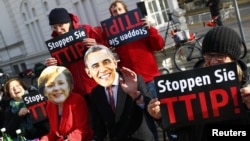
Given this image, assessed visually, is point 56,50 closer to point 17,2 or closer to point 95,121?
point 95,121

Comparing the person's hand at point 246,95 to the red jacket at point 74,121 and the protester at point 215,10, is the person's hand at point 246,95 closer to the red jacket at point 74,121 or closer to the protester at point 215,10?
the red jacket at point 74,121

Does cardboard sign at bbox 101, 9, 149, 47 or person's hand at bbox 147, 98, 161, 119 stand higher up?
cardboard sign at bbox 101, 9, 149, 47

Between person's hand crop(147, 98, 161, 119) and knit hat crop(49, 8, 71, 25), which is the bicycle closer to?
knit hat crop(49, 8, 71, 25)

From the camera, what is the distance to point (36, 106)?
11.4 feet

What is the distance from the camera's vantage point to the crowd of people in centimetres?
207

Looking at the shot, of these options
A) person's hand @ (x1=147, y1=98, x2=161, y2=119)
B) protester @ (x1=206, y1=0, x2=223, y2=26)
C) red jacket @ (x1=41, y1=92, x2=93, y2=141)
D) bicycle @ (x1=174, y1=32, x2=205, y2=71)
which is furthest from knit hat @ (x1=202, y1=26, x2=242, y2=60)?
protester @ (x1=206, y1=0, x2=223, y2=26)

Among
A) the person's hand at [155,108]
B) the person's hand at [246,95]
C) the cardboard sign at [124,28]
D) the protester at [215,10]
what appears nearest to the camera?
the person's hand at [246,95]

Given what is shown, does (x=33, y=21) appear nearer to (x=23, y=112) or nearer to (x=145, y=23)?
(x=23, y=112)

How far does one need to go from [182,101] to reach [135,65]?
1.68 meters

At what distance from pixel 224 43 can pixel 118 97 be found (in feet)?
2.69

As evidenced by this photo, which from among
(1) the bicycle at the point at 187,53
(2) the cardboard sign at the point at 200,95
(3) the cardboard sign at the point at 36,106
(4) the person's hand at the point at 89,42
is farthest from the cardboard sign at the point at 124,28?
(1) the bicycle at the point at 187,53

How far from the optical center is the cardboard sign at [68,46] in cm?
350

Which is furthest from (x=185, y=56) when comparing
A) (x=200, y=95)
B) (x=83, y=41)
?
(x=200, y=95)

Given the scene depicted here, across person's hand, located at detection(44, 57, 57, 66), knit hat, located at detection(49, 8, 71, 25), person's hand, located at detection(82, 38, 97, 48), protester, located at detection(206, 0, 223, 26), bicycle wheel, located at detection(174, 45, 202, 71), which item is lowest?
bicycle wheel, located at detection(174, 45, 202, 71)
